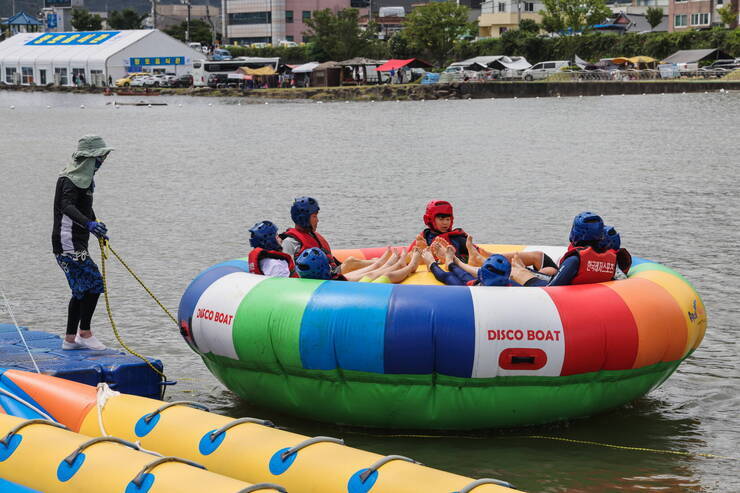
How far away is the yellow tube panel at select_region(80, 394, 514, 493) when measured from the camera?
6.00m

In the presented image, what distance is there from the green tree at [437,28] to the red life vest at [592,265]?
8759 centimetres

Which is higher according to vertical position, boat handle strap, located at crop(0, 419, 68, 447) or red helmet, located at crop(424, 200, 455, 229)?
red helmet, located at crop(424, 200, 455, 229)

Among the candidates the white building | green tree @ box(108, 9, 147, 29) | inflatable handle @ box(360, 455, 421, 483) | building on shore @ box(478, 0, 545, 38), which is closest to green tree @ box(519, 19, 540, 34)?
building on shore @ box(478, 0, 545, 38)

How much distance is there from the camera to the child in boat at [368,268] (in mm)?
8992

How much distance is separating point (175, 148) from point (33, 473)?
35.9 metres

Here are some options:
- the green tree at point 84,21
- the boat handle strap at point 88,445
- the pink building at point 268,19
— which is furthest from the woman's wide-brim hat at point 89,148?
the green tree at point 84,21

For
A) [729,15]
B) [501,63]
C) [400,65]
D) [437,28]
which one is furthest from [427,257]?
[437,28]

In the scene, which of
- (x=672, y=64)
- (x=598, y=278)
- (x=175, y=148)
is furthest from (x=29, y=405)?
(x=672, y=64)

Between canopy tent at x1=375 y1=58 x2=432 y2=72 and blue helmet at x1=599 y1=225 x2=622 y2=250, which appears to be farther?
canopy tent at x1=375 y1=58 x2=432 y2=72

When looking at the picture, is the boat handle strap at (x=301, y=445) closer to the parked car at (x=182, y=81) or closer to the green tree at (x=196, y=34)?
the parked car at (x=182, y=81)

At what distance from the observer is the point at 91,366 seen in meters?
8.79

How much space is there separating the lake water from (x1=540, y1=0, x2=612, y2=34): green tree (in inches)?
1260

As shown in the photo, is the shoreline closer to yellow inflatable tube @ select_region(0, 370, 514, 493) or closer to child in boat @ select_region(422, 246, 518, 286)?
child in boat @ select_region(422, 246, 518, 286)

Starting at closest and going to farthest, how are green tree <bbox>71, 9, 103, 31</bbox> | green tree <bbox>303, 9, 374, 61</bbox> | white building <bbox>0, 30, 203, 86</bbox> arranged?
green tree <bbox>303, 9, 374, 61</bbox>
white building <bbox>0, 30, 203, 86</bbox>
green tree <bbox>71, 9, 103, 31</bbox>
